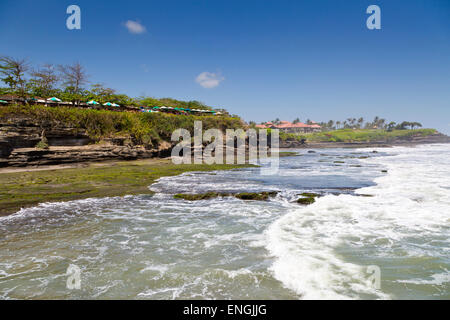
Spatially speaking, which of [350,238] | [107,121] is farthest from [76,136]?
[350,238]

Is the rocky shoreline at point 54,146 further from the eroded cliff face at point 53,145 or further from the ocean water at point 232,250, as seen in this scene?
the ocean water at point 232,250

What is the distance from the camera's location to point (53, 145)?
3031cm

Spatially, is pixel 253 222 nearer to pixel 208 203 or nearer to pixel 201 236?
pixel 201 236

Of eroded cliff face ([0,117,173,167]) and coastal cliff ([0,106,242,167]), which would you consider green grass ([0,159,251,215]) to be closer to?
eroded cliff face ([0,117,173,167])

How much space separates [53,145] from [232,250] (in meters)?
31.2

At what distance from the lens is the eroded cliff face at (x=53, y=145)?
26781 mm

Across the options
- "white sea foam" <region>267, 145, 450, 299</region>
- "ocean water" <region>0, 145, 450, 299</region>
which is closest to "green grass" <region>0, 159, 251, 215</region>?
"ocean water" <region>0, 145, 450, 299</region>

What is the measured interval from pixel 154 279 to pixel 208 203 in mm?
7657

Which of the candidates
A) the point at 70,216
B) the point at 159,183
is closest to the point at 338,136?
the point at 159,183

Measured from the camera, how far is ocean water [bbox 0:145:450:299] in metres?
5.46

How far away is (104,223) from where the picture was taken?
10.1 meters

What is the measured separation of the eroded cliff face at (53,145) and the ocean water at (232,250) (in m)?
19.1

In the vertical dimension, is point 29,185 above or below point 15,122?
below
